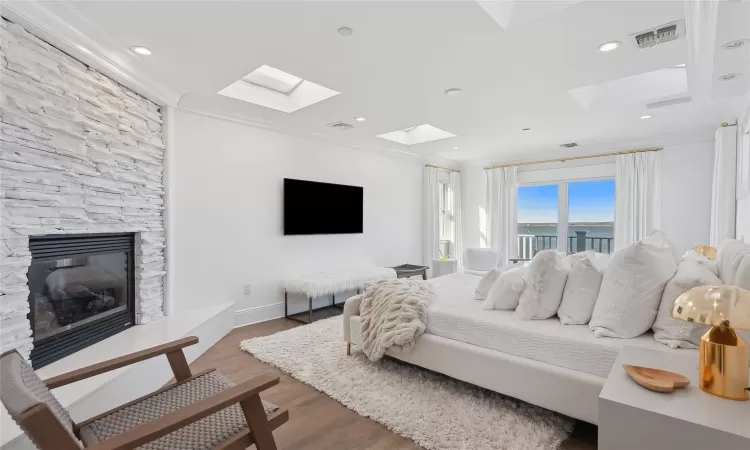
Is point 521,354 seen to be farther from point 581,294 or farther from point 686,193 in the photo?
point 686,193

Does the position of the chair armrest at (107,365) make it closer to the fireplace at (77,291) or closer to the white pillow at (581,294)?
the fireplace at (77,291)

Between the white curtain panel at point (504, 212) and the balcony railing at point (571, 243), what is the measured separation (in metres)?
0.29

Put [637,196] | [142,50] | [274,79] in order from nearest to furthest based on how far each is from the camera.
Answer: [142,50] → [274,79] → [637,196]

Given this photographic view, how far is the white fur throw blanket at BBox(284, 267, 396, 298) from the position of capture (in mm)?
4074

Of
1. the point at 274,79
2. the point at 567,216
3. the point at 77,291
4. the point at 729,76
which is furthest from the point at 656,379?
the point at 567,216

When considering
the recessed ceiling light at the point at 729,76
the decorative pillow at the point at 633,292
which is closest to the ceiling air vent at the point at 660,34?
the recessed ceiling light at the point at 729,76

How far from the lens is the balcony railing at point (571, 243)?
5.90 m

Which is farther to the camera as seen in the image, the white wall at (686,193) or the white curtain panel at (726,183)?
the white wall at (686,193)

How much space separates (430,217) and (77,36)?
510 cm

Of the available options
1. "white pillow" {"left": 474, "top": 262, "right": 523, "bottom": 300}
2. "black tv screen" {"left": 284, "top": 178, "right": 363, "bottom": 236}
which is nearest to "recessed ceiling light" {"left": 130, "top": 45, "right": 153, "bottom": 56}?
"black tv screen" {"left": 284, "top": 178, "right": 363, "bottom": 236}

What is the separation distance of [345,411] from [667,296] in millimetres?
1874

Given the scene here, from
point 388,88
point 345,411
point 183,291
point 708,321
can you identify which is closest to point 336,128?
point 388,88

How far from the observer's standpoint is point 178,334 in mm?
2887

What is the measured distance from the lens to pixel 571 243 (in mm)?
6004
